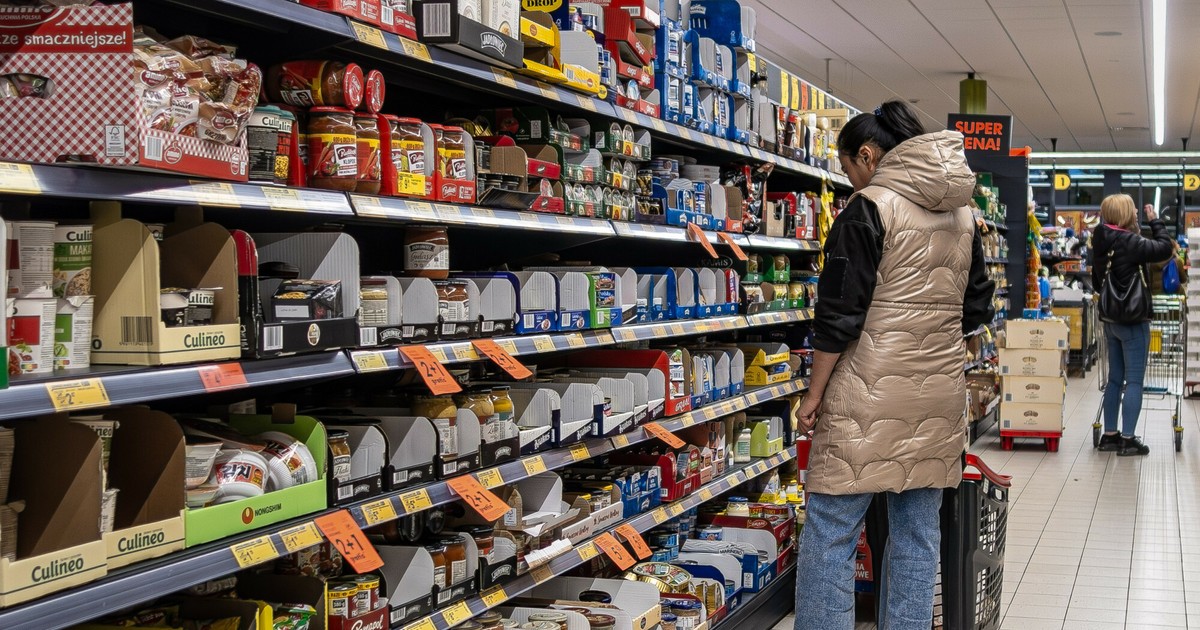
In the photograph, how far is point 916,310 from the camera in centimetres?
323

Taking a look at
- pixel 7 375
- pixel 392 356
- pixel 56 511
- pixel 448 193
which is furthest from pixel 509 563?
pixel 7 375

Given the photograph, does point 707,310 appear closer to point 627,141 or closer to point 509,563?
point 627,141

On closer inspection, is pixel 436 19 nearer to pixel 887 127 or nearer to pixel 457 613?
pixel 457 613

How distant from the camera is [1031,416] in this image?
881 cm

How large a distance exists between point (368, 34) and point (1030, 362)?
7472mm

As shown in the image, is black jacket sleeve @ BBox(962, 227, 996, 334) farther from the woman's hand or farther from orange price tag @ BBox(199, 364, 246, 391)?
orange price tag @ BBox(199, 364, 246, 391)

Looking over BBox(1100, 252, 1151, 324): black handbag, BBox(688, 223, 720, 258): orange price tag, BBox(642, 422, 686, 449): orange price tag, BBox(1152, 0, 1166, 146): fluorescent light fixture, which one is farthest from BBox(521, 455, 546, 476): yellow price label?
BBox(1152, 0, 1166, 146): fluorescent light fixture

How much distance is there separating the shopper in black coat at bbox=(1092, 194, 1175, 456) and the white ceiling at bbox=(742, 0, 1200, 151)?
8.59 ft

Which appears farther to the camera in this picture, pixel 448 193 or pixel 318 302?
pixel 448 193

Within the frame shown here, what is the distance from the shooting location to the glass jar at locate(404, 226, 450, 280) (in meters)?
2.71

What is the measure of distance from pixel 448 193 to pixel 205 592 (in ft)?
3.28

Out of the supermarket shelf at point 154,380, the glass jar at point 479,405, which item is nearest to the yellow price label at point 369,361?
the supermarket shelf at point 154,380

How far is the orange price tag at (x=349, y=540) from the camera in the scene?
2148 millimetres

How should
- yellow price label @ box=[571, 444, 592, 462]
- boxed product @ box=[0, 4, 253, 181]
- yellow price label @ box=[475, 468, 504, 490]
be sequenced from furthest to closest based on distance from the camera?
yellow price label @ box=[571, 444, 592, 462], yellow price label @ box=[475, 468, 504, 490], boxed product @ box=[0, 4, 253, 181]
